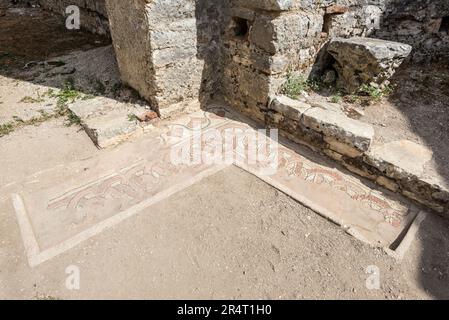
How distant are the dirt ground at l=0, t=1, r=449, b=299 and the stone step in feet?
3.26

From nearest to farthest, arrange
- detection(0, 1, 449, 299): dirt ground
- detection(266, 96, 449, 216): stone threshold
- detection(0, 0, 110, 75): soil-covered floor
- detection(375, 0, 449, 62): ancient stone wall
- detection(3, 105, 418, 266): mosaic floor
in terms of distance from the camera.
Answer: detection(0, 1, 449, 299): dirt ground
detection(3, 105, 418, 266): mosaic floor
detection(266, 96, 449, 216): stone threshold
detection(375, 0, 449, 62): ancient stone wall
detection(0, 0, 110, 75): soil-covered floor

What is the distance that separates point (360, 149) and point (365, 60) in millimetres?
1327

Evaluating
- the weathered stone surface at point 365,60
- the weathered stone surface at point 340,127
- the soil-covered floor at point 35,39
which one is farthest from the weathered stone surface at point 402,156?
the soil-covered floor at point 35,39

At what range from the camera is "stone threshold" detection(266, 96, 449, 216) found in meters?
2.87

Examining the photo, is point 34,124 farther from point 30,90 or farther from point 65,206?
point 65,206

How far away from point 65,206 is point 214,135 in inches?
72.6

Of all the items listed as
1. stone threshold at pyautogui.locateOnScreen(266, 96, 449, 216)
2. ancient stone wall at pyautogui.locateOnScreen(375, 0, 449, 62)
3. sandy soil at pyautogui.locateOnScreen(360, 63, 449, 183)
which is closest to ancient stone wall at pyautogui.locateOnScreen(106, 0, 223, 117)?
stone threshold at pyautogui.locateOnScreen(266, 96, 449, 216)

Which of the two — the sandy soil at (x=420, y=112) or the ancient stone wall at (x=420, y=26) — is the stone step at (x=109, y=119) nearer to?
the sandy soil at (x=420, y=112)

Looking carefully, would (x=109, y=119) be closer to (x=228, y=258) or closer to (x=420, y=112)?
(x=228, y=258)

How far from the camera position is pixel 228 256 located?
2531mm

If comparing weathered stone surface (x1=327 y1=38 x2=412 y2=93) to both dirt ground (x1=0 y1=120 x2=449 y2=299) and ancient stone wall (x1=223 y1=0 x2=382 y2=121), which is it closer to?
ancient stone wall (x1=223 y1=0 x2=382 y2=121)

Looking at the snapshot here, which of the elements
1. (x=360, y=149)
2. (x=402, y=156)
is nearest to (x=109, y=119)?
(x=360, y=149)

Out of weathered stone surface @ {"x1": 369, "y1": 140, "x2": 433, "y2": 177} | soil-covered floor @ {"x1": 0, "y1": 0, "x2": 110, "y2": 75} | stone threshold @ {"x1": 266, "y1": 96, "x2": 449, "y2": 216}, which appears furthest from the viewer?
soil-covered floor @ {"x1": 0, "y1": 0, "x2": 110, "y2": 75}

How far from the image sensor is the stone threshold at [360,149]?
9.43 ft
